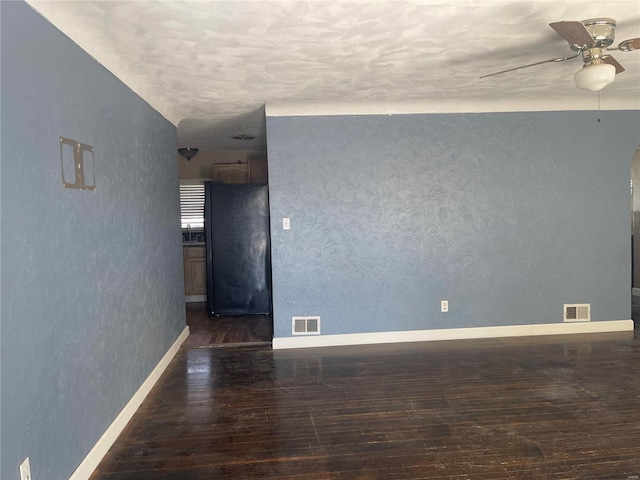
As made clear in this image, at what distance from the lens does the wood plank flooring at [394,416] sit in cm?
230

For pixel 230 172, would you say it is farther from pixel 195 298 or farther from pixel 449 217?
pixel 449 217

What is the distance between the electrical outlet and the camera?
65.7 inches

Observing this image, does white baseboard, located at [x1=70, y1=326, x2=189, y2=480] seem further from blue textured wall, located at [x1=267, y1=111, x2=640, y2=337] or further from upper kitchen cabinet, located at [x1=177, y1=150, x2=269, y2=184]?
upper kitchen cabinet, located at [x1=177, y1=150, x2=269, y2=184]

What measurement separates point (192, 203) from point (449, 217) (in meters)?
4.23

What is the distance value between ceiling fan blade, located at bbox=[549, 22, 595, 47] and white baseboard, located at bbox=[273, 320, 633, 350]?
114 inches

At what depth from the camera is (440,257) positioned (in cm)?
448

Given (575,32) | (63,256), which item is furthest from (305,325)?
(575,32)

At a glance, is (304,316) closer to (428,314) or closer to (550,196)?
(428,314)

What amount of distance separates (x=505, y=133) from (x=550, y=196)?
0.79 meters

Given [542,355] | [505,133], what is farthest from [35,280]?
[505,133]

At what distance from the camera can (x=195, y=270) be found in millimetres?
6934

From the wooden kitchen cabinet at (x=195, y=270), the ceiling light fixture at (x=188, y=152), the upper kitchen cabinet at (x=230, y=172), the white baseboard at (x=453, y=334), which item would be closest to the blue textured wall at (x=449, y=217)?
the white baseboard at (x=453, y=334)

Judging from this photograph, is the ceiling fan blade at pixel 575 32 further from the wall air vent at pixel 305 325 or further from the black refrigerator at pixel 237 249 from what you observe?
the black refrigerator at pixel 237 249

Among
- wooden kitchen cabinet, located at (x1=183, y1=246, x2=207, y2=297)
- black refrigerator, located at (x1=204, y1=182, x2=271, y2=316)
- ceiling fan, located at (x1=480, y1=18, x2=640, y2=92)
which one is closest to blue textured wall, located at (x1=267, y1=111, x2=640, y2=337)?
black refrigerator, located at (x1=204, y1=182, x2=271, y2=316)
